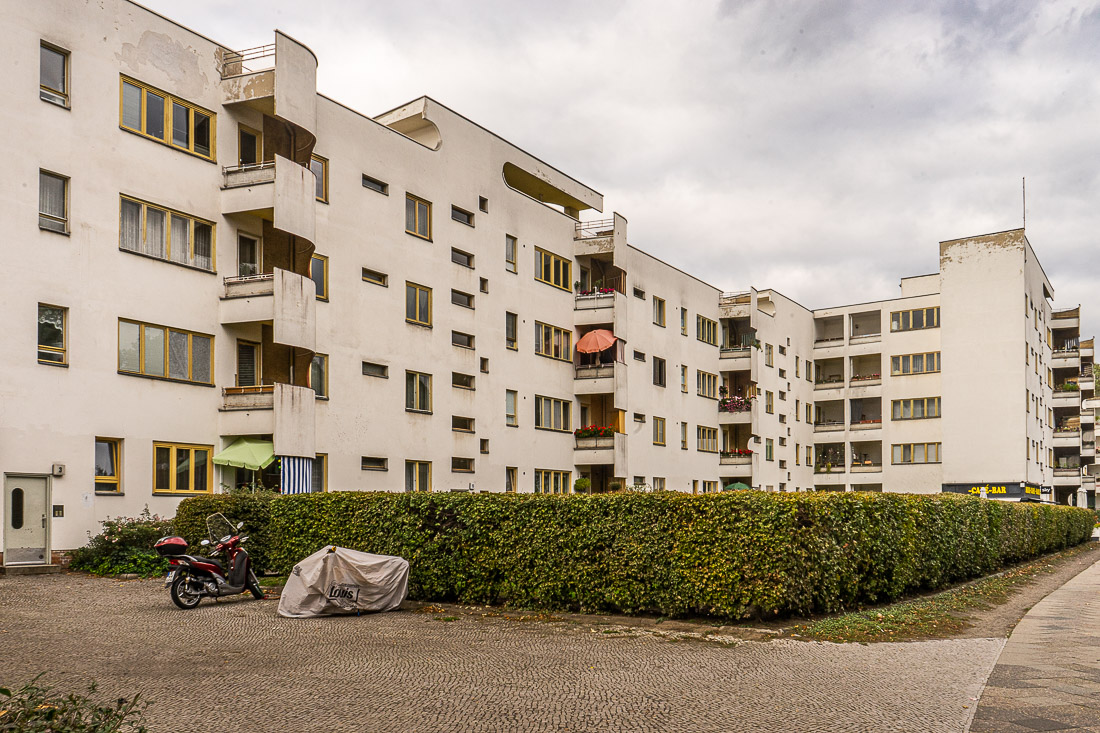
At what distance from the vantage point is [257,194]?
88.5 ft

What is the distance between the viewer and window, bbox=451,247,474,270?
36.2m

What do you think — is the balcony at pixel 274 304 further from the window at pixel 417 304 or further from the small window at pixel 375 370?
the window at pixel 417 304

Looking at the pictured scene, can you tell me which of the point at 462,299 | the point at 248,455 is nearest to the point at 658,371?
the point at 462,299

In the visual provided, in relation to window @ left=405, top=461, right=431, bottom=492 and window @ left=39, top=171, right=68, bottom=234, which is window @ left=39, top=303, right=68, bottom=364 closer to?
window @ left=39, top=171, right=68, bottom=234

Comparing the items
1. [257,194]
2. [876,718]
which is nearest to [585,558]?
[876,718]

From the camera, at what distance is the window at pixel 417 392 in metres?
33.2

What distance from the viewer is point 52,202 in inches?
910

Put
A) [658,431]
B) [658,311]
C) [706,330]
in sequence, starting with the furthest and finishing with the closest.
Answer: [706,330], [658,311], [658,431]

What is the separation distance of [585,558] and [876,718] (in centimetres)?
740

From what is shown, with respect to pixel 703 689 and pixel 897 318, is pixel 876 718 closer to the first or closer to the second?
pixel 703 689

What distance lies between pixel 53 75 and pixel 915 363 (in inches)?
2212

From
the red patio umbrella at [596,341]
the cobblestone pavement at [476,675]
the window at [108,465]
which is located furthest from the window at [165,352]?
the red patio umbrella at [596,341]

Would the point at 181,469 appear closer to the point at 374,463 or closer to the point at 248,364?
the point at 248,364

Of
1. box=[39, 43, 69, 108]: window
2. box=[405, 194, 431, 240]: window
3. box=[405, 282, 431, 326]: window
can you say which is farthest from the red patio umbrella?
box=[39, 43, 69, 108]: window
